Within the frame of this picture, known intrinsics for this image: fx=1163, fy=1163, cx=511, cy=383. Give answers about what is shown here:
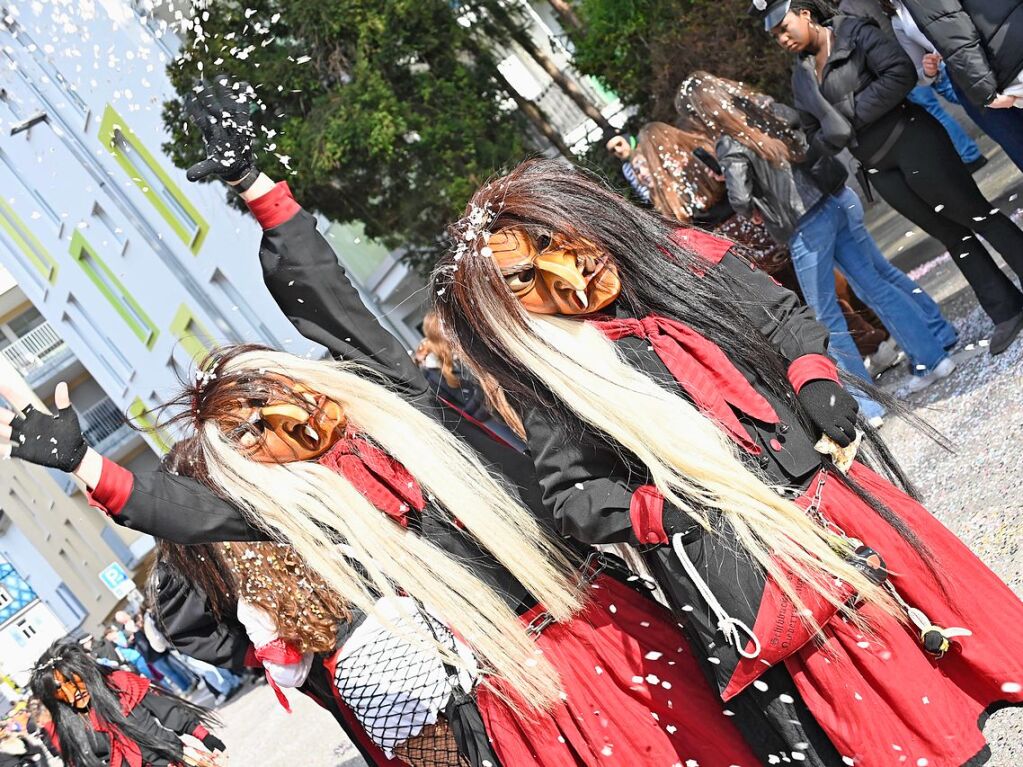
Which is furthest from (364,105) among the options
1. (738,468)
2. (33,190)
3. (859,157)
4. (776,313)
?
(33,190)

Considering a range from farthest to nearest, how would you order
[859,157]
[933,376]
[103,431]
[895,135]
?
[103,431], [933,376], [859,157], [895,135]

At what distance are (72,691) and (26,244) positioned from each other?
2142 centimetres

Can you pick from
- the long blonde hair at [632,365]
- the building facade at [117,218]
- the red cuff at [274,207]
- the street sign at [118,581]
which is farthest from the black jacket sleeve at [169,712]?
the street sign at [118,581]

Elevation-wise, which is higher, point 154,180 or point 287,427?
point 154,180

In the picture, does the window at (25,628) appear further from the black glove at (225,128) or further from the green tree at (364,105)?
the black glove at (225,128)

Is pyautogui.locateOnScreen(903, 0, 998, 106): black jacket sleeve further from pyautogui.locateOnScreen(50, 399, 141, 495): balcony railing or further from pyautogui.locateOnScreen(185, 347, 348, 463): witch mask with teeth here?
pyautogui.locateOnScreen(50, 399, 141, 495): balcony railing

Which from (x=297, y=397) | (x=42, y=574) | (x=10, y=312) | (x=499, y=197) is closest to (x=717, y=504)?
(x=499, y=197)

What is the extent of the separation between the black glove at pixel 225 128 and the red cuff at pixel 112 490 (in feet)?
2.75

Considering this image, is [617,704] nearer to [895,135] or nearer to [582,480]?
[582,480]

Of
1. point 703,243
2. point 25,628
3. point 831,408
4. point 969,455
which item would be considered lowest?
point 969,455

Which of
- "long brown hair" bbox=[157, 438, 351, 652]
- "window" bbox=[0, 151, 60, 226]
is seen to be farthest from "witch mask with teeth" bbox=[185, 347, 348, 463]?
"window" bbox=[0, 151, 60, 226]

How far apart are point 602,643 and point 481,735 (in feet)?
1.35

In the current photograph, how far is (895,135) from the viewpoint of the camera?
17.6 ft

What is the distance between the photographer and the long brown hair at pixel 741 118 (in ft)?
18.7
